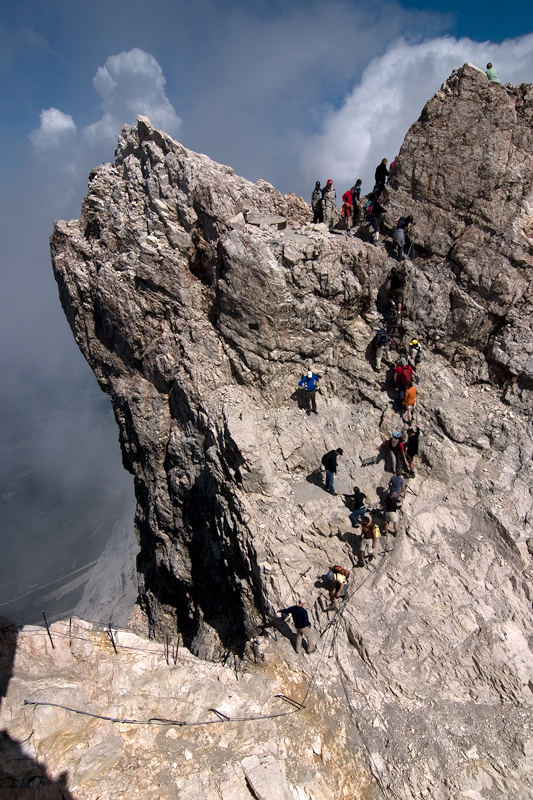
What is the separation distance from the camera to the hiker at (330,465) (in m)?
13.2

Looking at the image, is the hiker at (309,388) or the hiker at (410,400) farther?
the hiker at (309,388)

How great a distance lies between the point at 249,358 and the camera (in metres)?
15.7

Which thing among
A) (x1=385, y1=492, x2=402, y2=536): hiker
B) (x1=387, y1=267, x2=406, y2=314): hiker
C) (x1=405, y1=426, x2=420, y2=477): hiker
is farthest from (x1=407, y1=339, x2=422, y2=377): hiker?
(x1=385, y1=492, x2=402, y2=536): hiker

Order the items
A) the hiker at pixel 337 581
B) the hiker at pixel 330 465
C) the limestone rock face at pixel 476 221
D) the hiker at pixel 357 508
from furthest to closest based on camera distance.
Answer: the limestone rock face at pixel 476 221
the hiker at pixel 330 465
the hiker at pixel 357 508
the hiker at pixel 337 581

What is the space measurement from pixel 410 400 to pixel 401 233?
275 inches

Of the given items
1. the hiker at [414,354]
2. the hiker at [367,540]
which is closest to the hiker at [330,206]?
the hiker at [414,354]

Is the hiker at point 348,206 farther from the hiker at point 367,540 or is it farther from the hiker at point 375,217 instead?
the hiker at point 367,540

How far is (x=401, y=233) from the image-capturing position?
15.6 meters

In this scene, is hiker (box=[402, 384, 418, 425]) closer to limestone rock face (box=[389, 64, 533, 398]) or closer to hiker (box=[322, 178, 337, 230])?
limestone rock face (box=[389, 64, 533, 398])

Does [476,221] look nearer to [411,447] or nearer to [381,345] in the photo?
[381,345]

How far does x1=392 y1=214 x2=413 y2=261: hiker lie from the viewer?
15609 millimetres

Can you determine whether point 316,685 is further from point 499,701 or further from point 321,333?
point 321,333

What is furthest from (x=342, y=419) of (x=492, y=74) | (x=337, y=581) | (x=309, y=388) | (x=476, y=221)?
(x=492, y=74)

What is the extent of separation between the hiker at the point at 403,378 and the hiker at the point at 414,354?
0.27 metres
